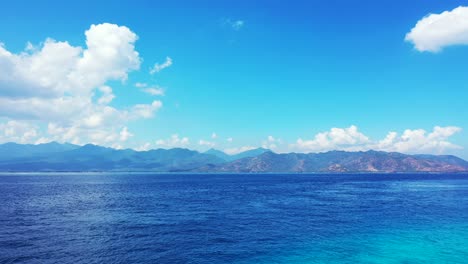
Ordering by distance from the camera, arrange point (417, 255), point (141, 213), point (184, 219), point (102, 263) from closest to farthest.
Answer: point (102, 263) < point (417, 255) < point (184, 219) < point (141, 213)

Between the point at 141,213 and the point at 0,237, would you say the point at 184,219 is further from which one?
the point at 0,237

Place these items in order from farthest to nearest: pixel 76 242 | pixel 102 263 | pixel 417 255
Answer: pixel 76 242 → pixel 417 255 → pixel 102 263

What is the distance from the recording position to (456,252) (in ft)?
154

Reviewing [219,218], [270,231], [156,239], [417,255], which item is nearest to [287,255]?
[270,231]

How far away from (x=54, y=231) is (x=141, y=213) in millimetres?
24761

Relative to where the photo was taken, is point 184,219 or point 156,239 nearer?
point 156,239

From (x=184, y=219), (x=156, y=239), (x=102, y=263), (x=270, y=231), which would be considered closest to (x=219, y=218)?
(x=184, y=219)

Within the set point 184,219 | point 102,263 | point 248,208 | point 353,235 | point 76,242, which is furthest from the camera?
point 248,208

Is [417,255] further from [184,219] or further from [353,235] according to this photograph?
[184,219]

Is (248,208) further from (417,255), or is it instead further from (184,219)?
(417,255)

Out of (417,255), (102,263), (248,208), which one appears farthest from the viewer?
(248,208)

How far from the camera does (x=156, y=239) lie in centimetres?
5400

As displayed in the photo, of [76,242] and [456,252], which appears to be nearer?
[456,252]

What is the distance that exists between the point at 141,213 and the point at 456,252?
67446mm
